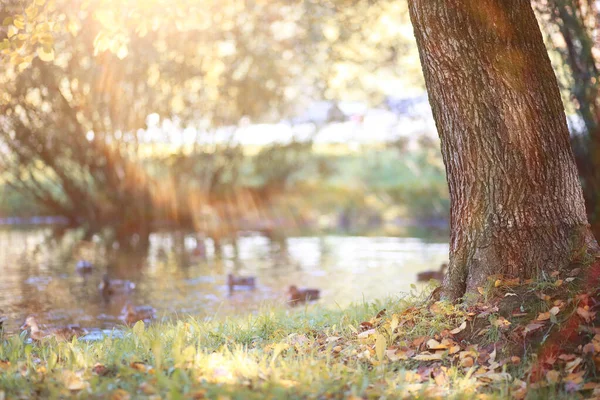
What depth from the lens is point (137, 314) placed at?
1031cm

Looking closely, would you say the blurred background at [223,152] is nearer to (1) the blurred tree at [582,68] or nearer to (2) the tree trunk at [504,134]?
(1) the blurred tree at [582,68]

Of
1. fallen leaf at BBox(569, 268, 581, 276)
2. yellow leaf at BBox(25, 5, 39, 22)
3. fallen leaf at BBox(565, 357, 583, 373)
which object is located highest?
yellow leaf at BBox(25, 5, 39, 22)

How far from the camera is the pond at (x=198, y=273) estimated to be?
11414mm

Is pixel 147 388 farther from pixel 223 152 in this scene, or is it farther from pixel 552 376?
pixel 223 152

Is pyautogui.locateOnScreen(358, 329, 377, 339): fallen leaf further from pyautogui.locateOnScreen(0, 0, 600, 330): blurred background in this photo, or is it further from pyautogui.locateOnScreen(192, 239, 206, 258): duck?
pyautogui.locateOnScreen(192, 239, 206, 258): duck

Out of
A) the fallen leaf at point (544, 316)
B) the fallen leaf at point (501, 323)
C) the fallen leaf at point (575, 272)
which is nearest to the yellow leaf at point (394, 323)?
the fallen leaf at point (501, 323)

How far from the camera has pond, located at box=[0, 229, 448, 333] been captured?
37.4 feet

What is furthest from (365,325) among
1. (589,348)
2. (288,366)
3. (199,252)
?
(199,252)

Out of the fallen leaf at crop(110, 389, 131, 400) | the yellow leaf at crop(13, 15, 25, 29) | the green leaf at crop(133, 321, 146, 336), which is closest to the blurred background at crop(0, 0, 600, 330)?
the yellow leaf at crop(13, 15, 25, 29)

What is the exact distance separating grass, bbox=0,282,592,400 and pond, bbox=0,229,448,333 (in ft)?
8.50

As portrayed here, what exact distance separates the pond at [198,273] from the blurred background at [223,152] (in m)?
0.08

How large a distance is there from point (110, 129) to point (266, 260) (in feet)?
26.4

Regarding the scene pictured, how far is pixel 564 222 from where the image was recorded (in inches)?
258

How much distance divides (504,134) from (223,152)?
2105cm
